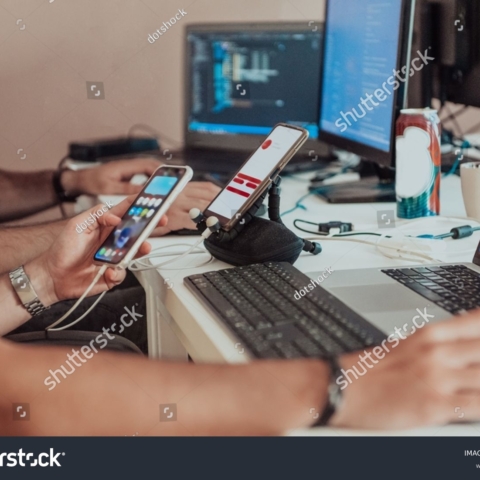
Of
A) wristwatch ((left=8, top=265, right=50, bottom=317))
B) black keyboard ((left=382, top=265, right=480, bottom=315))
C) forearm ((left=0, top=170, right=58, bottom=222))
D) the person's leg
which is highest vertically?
black keyboard ((left=382, top=265, right=480, bottom=315))

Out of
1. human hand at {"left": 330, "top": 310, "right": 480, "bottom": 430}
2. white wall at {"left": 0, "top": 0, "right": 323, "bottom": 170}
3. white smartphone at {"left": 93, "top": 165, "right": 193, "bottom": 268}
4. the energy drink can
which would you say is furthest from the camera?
white wall at {"left": 0, "top": 0, "right": 323, "bottom": 170}

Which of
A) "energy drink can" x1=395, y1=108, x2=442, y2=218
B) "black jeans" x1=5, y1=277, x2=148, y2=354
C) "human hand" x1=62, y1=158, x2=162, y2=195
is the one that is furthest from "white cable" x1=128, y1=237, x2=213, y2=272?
"human hand" x1=62, y1=158, x2=162, y2=195

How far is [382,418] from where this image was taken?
1.89ft

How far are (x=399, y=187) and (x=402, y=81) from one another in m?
0.20

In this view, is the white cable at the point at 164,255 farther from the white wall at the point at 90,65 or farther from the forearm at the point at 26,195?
the white wall at the point at 90,65

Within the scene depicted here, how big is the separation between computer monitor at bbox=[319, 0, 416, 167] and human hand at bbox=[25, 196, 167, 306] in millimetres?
540

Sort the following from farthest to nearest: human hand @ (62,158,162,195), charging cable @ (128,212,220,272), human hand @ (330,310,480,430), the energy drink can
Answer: human hand @ (62,158,162,195) < the energy drink can < charging cable @ (128,212,220,272) < human hand @ (330,310,480,430)

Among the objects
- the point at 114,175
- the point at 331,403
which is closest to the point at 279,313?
the point at 331,403

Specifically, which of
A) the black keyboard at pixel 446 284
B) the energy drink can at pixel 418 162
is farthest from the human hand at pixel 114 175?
the black keyboard at pixel 446 284

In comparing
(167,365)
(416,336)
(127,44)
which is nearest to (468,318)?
(416,336)

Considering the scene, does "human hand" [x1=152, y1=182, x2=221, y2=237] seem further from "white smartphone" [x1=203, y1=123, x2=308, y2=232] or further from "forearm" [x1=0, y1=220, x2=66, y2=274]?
"forearm" [x1=0, y1=220, x2=66, y2=274]

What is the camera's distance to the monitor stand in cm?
141

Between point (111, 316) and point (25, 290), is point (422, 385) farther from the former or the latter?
point (111, 316)

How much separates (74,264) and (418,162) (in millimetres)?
616
